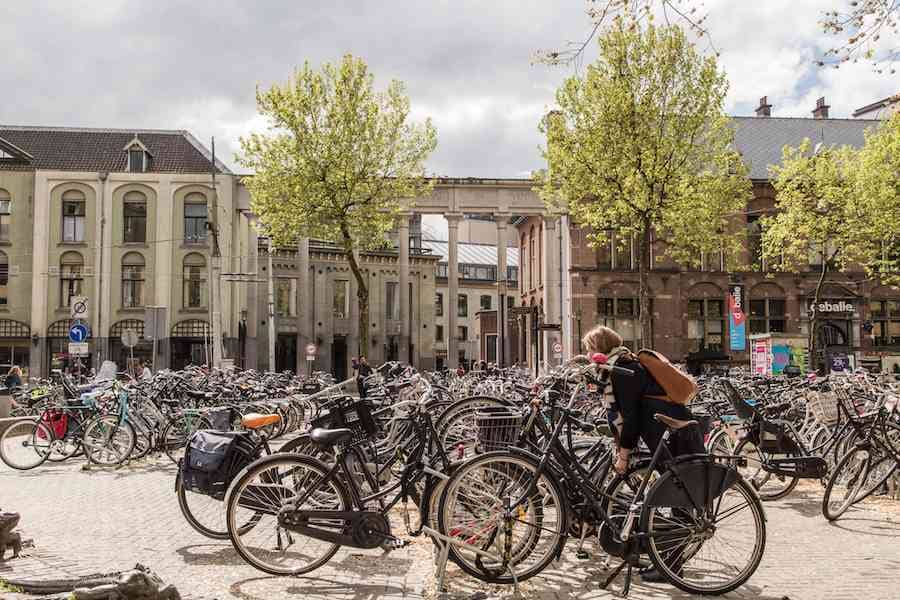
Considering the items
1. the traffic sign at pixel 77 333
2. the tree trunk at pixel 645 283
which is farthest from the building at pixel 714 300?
the traffic sign at pixel 77 333

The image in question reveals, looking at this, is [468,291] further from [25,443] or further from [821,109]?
[25,443]

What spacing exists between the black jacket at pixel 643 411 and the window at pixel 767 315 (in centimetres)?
4142

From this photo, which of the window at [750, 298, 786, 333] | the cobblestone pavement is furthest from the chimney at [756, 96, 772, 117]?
the cobblestone pavement

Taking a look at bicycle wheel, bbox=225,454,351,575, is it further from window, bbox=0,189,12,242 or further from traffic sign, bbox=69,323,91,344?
window, bbox=0,189,12,242

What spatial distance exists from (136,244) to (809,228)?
31.3 meters

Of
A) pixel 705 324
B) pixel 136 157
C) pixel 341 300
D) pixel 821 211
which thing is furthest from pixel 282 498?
pixel 341 300

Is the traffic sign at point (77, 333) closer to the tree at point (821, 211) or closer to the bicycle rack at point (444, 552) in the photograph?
the bicycle rack at point (444, 552)

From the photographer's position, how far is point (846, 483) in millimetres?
8023

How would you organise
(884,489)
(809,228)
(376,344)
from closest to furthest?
1. (884,489)
2. (809,228)
3. (376,344)

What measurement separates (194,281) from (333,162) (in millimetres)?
18578

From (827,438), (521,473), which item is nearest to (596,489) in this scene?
(521,473)

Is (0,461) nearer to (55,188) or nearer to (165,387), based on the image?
(165,387)

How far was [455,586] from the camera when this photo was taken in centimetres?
560

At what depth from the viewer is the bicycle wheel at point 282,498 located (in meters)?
5.74
